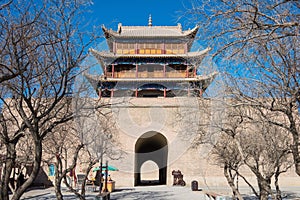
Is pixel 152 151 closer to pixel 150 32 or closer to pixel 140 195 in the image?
pixel 150 32

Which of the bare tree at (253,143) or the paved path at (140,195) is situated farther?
the paved path at (140,195)

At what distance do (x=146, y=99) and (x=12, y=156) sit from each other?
17.0m

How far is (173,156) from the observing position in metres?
23.2

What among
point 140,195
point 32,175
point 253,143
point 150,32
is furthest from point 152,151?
point 32,175

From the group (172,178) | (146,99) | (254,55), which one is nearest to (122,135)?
(146,99)

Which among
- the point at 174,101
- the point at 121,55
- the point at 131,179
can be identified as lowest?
the point at 131,179

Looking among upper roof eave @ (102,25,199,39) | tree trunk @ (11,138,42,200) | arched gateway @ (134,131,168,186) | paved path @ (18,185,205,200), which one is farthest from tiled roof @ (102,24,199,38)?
tree trunk @ (11,138,42,200)

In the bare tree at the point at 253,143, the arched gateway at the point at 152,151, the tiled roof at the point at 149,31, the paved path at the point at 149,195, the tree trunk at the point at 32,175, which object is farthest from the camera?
the tiled roof at the point at 149,31

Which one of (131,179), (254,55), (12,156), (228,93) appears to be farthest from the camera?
(131,179)

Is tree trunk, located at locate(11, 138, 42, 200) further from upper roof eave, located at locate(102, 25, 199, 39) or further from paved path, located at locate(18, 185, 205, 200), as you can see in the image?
upper roof eave, located at locate(102, 25, 199, 39)

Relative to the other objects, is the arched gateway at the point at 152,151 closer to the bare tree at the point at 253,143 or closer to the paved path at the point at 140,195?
the paved path at the point at 140,195

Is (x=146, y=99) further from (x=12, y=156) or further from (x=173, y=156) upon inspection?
(x=12, y=156)

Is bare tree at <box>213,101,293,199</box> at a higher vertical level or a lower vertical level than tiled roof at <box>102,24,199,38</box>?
lower

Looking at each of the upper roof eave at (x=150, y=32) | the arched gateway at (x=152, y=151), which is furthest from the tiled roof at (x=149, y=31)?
the arched gateway at (x=152, y=151)
